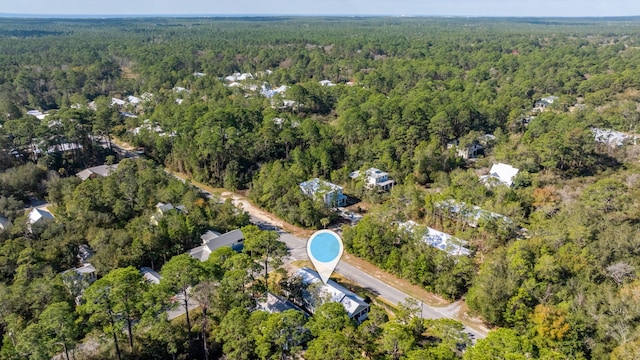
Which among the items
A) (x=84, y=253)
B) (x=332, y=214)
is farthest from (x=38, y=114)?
(x=332, y=214)

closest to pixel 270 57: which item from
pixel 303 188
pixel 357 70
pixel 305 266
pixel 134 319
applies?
pixel 357 70

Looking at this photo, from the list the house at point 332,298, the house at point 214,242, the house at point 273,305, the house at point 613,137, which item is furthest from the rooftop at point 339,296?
the house at point 613,137

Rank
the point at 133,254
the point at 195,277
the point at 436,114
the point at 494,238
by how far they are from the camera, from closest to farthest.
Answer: the point at 195,277, the point at 133,254, the point at 494,238, the point at 436,114

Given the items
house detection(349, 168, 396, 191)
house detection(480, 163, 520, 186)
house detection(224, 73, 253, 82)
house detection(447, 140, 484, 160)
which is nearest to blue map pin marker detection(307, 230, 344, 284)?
house detection(349, 168, 396, 191)

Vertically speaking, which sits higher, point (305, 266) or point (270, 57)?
point (270, 57)

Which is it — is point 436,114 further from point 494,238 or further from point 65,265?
point 65,265

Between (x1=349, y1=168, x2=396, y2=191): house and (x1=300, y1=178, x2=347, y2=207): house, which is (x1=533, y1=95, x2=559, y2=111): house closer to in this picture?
(x1=349, y1=168, x2=396, y2=191): house

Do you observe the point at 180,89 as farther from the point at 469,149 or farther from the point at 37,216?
the point at 469,149
